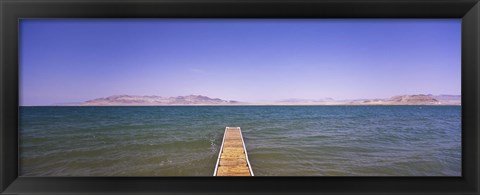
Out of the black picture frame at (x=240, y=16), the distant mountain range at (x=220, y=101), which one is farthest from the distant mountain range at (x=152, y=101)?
→ the black picture frame at (x=240, y=16)

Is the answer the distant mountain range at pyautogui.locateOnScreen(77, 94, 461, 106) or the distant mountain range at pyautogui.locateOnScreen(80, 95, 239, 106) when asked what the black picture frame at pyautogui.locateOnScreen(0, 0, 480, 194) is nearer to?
the distant mountain range at pyautogui.locateOnScreen(77, 94, 461, 106)

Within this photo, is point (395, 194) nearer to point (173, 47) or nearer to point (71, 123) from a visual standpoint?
point (71, 123)

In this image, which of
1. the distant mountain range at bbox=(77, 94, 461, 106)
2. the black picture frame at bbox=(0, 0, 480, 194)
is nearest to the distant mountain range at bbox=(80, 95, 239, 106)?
the distant mountain range at bbox=(77, 94, 461, 106)

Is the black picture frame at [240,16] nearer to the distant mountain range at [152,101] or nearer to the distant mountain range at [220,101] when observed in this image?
the distant mountain range at [220,101]

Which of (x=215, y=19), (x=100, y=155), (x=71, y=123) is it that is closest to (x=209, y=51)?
(x=71, y=123)

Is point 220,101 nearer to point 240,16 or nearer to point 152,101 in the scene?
point 152,101

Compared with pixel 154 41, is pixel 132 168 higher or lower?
lower

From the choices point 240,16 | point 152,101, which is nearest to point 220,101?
point 152,101

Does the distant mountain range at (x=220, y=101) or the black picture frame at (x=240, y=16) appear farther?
the distant mountain range at (x=220, y=101)
